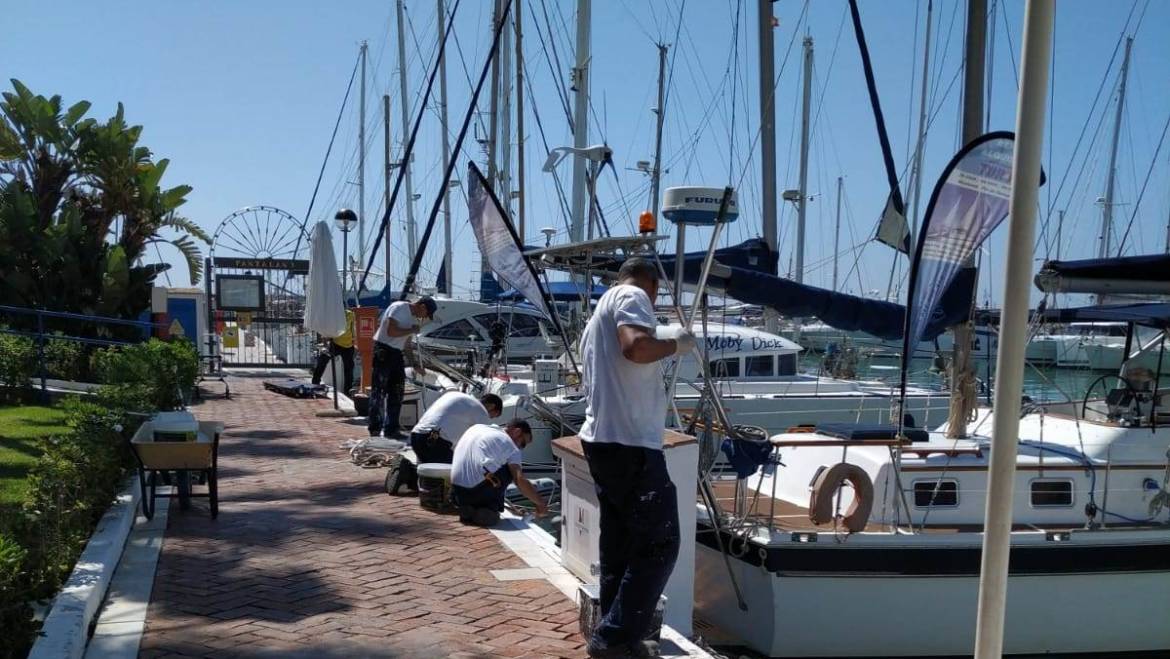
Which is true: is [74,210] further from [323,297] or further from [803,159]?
[803,159]

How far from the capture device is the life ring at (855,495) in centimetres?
745

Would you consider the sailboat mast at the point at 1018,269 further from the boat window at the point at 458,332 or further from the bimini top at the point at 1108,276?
the boat window at the point at 458,332

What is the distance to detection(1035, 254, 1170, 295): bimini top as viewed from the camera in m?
8.40

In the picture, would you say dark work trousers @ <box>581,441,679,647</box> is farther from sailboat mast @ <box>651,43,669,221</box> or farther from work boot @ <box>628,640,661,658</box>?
sailboat mast @ <box>651,43,669,221</box>

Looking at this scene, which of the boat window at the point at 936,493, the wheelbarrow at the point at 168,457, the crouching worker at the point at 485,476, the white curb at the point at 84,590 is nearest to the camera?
the white curb at the point at 84,590

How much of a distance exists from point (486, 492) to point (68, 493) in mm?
2755

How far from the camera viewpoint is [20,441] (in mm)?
9906

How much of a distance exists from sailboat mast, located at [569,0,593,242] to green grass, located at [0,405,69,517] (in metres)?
8.81

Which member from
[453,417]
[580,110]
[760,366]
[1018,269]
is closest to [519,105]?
[580,110]

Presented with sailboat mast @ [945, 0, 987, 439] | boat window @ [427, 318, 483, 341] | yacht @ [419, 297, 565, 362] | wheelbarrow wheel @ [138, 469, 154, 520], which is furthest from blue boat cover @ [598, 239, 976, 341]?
boat window @ [427, 318, 483, 341]

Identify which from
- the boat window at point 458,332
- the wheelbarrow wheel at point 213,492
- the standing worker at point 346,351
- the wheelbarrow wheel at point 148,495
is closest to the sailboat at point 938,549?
the wheelbarrow wheel at point 213,492

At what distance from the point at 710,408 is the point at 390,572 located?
2.36 m

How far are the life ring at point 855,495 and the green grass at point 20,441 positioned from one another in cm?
551

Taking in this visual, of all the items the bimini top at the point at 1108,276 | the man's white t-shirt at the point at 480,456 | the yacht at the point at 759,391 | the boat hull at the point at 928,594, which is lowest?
the boat hull at the point at 928,594
